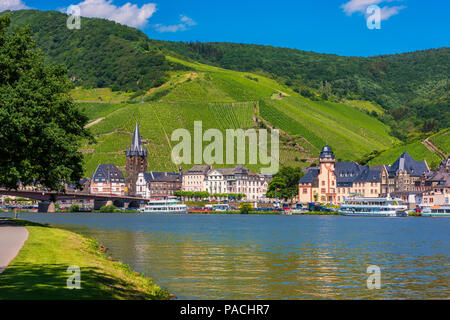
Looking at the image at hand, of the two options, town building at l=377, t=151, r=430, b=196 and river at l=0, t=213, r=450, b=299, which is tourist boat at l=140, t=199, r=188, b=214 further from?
river at l=0, t=213, r=450, b=299

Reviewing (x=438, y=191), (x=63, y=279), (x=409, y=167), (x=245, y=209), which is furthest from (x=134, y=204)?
(x=63, y=279)

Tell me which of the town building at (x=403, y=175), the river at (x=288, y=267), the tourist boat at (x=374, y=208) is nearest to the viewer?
the river at (x=288, y=267)

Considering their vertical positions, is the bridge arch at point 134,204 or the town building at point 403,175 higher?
the town building at point 403,175

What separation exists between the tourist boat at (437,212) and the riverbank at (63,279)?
122906mm

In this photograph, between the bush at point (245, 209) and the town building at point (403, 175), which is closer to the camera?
the bush at point (245, 209)

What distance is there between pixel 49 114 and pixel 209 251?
17.4m

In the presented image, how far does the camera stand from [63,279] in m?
23.9

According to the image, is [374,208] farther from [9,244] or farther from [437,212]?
[9,244]

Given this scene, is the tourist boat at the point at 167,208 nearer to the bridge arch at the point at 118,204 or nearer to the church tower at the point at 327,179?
the bridge arch at the point at 118,204

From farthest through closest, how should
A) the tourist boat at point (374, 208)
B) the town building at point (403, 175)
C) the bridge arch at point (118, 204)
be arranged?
the bridge arch at point (118, 204) → the town building at point (403, 175) → the tourist boat at point (374, 208)

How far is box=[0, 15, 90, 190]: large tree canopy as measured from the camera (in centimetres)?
4622

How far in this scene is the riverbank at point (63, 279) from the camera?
20.8m

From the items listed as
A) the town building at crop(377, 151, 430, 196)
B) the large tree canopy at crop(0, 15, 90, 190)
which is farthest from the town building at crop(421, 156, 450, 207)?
the large tree canopy at crop(0, 15, 90, 190)

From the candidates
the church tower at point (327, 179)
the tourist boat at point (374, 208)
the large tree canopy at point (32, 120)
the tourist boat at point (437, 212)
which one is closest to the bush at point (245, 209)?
the tourist boat at point (374, 208)
